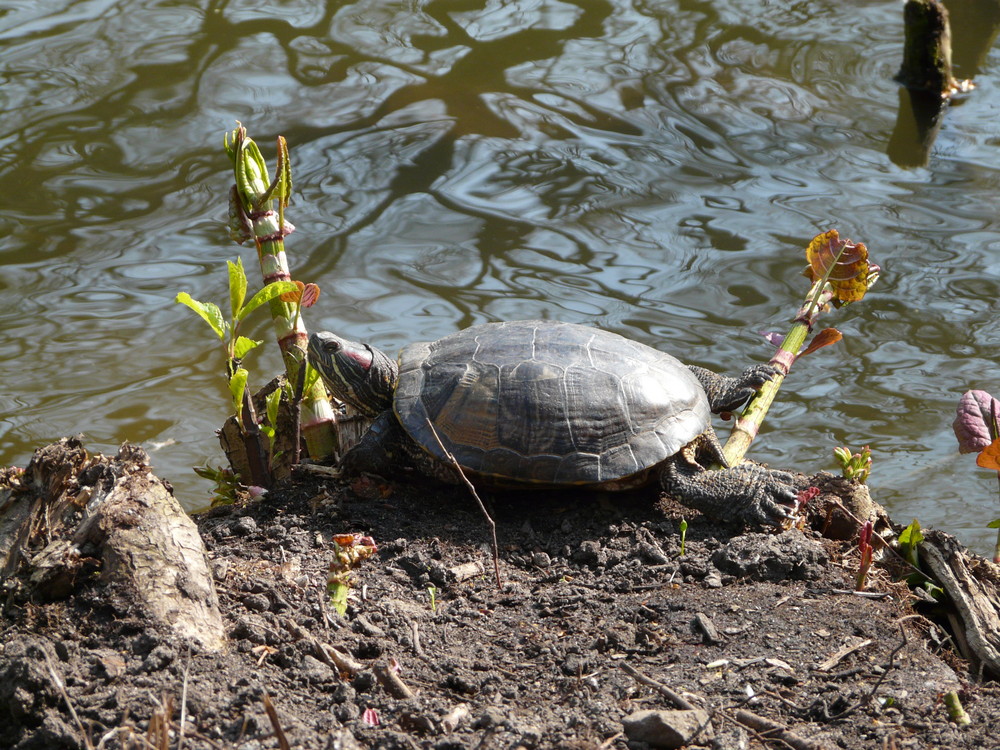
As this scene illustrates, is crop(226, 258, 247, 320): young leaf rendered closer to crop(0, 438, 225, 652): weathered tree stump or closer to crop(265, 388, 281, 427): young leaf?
crop(265, 388, 281, 427): young leaf

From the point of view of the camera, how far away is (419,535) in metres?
3.36

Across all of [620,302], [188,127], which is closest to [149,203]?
[188,127]

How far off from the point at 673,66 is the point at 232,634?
340 inches

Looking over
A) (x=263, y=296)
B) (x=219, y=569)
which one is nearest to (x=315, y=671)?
(x=219, y=569)

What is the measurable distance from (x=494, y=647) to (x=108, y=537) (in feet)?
3.65

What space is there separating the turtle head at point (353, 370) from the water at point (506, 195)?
2043 millimetres

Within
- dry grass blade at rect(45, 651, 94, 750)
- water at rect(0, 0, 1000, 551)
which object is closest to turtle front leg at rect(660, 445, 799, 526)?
water at rect(0, 0, 1000, 551)

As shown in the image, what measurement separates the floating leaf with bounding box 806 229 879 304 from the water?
5.76 ft

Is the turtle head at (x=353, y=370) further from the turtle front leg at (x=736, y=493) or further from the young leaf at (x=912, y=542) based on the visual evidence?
the young leaf at (x=912, y=542)

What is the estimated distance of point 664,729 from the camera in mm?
2158

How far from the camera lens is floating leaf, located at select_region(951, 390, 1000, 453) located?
339 centimetres

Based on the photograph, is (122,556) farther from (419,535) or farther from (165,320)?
(165,320)

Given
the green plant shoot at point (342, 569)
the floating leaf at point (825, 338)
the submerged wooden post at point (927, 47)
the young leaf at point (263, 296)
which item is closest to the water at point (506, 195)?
the submerged wooden post at point (927, 47)

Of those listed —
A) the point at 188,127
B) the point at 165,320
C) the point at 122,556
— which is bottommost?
the point at 165,320
